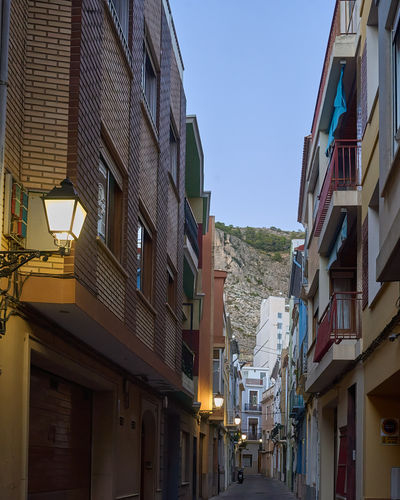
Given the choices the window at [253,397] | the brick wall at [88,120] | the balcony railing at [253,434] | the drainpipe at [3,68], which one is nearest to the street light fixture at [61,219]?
the drainpipe at [3,68]

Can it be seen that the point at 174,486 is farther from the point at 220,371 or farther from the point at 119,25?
the point at 220,371

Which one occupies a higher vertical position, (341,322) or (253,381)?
(341,322)

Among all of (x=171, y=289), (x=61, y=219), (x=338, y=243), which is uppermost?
(x=338, y=243)

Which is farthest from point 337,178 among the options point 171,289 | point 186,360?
point 186,360

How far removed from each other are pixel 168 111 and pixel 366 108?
17.7 ft

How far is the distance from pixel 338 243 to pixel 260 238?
172 meters

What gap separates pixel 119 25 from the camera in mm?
12281

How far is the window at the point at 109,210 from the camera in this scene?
38.4ft

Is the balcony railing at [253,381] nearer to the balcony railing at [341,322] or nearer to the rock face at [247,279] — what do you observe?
the rock face at [247,279]

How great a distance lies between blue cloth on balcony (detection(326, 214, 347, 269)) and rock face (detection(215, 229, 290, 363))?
132973 mm

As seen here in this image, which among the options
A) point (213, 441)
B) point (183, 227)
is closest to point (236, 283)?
point (213, 441)

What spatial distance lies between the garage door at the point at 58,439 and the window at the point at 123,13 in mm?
5419

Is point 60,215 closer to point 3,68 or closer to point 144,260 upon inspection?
point 3,68

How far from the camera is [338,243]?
1692cm
